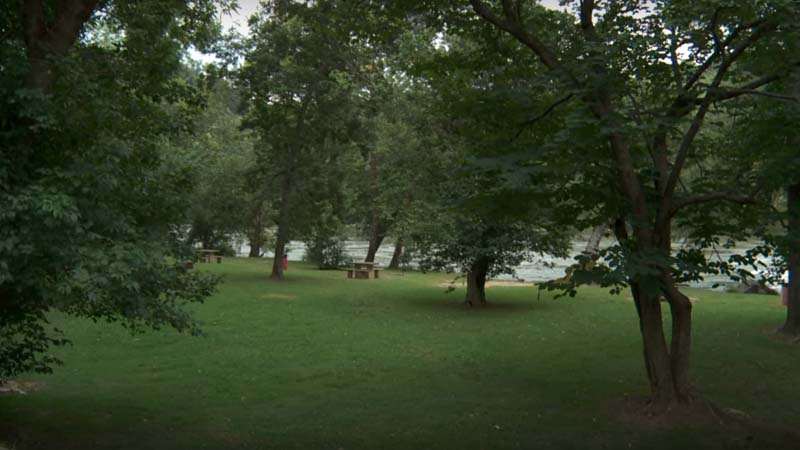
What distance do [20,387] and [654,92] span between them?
33.7 feet

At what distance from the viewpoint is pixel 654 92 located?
964 centimetres

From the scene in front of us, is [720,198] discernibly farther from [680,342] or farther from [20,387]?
[20,387]

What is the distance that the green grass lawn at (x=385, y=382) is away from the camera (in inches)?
353

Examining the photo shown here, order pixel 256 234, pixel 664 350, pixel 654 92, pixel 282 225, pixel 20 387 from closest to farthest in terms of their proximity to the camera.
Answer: pixel 654 92, pixel 664 350, pixel 20 387, pixel 282 225, pixel 256 234

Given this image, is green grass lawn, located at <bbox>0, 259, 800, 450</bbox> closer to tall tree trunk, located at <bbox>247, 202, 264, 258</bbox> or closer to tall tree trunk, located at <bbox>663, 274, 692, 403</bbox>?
tall tree trunk, located at <bbox>663, 274, 692, 403</bbox>

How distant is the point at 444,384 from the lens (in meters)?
11.6

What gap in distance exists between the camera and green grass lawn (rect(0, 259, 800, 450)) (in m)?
8.98

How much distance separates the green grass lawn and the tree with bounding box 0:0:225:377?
2.15 m

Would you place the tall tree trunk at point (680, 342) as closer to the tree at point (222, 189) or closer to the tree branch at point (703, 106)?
the tree branch at point (703, 106)

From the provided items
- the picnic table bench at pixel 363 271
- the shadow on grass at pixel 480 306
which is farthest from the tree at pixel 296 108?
the shadow on grass at pixel 480 306

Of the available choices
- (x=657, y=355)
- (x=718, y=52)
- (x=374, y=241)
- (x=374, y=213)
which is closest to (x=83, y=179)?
(x=718, y=52)

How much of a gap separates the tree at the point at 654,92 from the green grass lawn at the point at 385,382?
5.37ft

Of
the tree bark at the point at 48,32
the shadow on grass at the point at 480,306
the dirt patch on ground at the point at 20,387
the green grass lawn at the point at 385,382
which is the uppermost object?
the tree bark at the point at 48,32

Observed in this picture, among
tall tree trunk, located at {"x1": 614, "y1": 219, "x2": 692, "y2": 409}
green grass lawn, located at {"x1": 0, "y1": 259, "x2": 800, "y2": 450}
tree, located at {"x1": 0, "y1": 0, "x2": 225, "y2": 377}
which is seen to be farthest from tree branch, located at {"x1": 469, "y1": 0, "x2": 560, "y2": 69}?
green grass lawn, located at {"x1": 0, "y1": 259, "x2": 800, "y2": 450}
